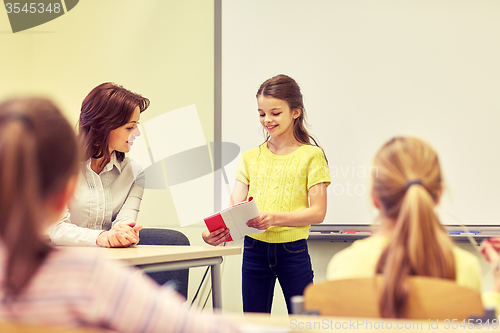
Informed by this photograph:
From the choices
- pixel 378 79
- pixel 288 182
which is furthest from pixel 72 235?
pixel 378 79

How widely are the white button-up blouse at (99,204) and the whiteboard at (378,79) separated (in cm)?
85

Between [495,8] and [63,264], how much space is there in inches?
108

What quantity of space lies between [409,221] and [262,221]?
863 mm

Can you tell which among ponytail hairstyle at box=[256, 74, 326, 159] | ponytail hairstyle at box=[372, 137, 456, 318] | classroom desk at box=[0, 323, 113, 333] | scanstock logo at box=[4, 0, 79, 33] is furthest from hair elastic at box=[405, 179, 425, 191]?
scanstock logo at box=[4, 0, 79, 33]

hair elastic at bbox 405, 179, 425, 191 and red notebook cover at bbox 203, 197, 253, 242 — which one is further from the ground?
hair elastic at bbox 405, 179, 425, 191

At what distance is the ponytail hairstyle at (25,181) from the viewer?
529mm

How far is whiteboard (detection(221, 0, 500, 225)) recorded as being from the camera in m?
2.33

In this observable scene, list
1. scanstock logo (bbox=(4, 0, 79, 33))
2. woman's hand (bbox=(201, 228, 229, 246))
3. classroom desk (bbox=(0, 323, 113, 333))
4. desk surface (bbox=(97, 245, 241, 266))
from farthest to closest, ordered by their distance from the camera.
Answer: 1. scanstock logo (bbox=(4, 0, 79, 33))
2. woman's hand (bbox=(201, 228, 229, 246))
3. desk surface (bbox=(97, 245, 241, 266))
4. classroom desk (bbox=(0, 323, 113, 333))

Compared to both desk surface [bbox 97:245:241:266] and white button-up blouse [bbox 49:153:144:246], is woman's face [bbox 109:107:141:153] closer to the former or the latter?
white button-up blouse [bbox 49:153:144:246]

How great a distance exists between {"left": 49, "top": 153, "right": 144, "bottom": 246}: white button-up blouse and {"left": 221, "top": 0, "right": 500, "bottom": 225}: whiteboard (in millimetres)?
851

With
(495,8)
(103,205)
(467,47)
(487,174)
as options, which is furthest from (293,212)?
(495,8)

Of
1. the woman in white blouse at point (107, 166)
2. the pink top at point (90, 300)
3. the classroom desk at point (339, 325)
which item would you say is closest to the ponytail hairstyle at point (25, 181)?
the pink top at point (90, 300)

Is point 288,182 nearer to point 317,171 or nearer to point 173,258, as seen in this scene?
point 317,171

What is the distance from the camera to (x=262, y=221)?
4.98ft
